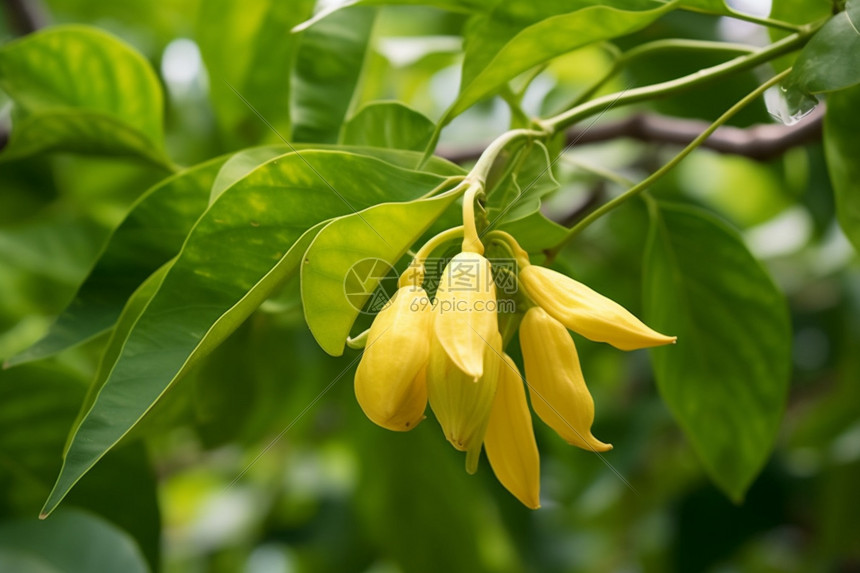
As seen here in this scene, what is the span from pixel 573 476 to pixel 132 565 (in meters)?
0.70

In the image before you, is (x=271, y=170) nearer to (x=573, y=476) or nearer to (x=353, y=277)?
(x=353, y=277)

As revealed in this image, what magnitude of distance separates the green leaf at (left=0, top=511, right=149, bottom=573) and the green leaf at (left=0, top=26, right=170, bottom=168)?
0.30 m

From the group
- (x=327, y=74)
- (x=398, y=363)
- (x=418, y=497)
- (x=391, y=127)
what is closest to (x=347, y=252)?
(x=398, y=363)

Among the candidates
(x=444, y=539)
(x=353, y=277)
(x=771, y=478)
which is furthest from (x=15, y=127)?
(x=771, y=478)

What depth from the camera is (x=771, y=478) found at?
118 centimetres

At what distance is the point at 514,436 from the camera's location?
374mm

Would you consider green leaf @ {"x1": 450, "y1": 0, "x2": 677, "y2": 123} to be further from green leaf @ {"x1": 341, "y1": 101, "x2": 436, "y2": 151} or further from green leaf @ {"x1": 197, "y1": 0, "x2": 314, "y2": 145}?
green leaf @ {"x1": 197, "y1": 0, "x2": 314, "y2": 145}

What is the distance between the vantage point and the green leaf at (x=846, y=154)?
1.62 ft

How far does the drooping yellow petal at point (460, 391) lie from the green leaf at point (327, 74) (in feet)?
0.92

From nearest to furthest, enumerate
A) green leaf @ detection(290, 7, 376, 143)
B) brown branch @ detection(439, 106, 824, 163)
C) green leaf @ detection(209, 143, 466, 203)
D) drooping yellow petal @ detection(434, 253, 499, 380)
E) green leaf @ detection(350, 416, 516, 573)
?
drooping yellow petal @ detection(434, 253, 499, 380) < green leaf @ detection(209, 143, 466, 203) < green leaf @ detection(290, 7, 376, 143) < brown branch @ detection(439, 106, 824, 163) < green leaf @ detection(350, 416, 516, 573)

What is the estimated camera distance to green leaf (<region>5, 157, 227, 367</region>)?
1.64 ft

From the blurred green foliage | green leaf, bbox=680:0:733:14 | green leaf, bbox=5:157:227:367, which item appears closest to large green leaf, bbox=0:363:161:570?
the blurred green foliage

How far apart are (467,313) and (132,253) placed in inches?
11.2

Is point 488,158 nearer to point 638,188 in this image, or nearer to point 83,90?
point 638,188
